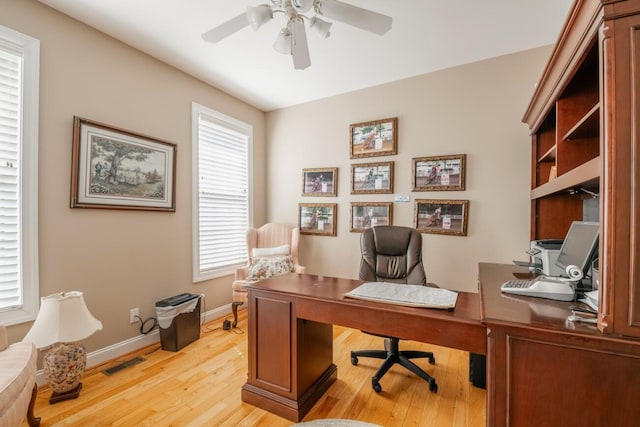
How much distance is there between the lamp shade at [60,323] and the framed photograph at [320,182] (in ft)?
8.54

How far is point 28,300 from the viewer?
6.66 ft

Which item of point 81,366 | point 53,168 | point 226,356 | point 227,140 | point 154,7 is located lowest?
point 226,356

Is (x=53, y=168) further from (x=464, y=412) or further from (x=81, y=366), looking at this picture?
(x=464, y=412)

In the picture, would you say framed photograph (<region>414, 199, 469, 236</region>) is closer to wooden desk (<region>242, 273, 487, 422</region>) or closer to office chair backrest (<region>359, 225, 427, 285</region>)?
office chair backrest (<region>359, 225, 427, 285</region>)

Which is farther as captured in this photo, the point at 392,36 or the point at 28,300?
the point at 392,36

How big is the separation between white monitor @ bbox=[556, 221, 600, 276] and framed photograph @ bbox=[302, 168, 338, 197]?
2.41 metres

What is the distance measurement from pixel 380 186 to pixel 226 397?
2533 mm

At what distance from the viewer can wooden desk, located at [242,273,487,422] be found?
55.9 inches

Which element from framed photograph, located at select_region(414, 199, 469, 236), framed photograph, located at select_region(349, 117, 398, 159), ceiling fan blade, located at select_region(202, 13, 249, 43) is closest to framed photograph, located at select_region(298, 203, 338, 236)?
framed photograph, located at select_region(349, 117, 398, 159)

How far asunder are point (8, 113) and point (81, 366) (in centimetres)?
180

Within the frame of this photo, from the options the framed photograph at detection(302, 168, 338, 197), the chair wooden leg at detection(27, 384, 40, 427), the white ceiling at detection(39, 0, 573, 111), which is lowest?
the chair wooden leg at detection(27, 384, 40, 427)

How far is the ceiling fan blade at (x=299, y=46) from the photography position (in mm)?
1739

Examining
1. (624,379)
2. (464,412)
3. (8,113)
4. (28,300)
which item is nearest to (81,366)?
(28,300)

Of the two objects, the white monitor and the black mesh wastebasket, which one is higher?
the white monitor
